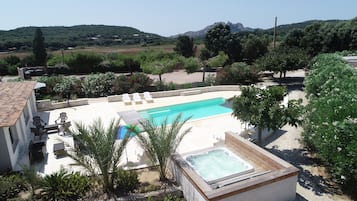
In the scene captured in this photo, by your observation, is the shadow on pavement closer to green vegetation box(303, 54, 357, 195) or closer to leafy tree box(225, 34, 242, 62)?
green vegetation box(303, 54, 357, 195)

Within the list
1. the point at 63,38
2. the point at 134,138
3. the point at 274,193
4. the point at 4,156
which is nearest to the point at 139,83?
the point at 134,138

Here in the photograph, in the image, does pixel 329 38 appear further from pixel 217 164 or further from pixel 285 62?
pixel 217 164

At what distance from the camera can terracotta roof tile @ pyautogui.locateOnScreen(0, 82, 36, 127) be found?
10.1 m

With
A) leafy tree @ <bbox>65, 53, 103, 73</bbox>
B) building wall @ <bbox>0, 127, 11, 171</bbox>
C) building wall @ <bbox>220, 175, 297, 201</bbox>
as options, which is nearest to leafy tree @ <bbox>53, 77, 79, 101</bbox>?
building wall @ <bbox>0, 127, 11, 171</bbox>

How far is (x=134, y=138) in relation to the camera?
13.3m

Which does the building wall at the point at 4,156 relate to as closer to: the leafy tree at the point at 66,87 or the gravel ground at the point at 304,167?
the gravel ground at the point at 304,167

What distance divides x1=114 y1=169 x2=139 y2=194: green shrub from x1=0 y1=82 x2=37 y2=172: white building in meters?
4.22

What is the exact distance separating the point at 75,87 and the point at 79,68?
67.6 feet

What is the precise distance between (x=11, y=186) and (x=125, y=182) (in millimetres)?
3422

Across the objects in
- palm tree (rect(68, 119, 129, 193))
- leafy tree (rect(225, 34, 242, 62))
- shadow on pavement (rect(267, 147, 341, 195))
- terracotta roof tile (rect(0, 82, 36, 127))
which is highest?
leafy tree (rect(225, 34, 242, 62))

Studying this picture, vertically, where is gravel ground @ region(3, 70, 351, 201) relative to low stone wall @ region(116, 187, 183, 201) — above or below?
below

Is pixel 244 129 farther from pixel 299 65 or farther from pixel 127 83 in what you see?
pixel 299 65

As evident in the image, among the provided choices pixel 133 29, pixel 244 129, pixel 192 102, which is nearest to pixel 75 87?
pixel 192 102

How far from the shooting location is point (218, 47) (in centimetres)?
4238
